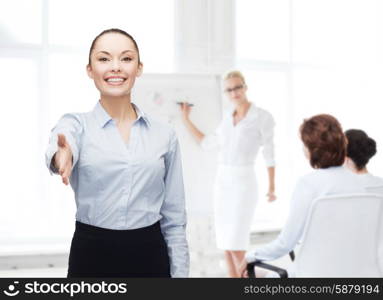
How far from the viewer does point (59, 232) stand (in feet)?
10.7

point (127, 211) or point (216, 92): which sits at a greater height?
point (216, 92)

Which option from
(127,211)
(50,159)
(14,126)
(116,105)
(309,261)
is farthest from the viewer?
(14,126)

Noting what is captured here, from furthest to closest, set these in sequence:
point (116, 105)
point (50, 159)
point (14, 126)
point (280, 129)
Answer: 1. point (280, 129)
2. point (14, 126)
3. point (116, 105)
4. point (50, 159)

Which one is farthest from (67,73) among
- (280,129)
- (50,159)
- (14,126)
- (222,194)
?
(50,159)

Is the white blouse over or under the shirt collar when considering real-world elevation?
under

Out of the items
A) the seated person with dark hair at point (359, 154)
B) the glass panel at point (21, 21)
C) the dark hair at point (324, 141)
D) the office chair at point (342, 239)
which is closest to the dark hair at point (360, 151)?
the seated person with dark hair at point (359, 154)

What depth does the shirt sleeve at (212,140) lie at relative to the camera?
325 cm

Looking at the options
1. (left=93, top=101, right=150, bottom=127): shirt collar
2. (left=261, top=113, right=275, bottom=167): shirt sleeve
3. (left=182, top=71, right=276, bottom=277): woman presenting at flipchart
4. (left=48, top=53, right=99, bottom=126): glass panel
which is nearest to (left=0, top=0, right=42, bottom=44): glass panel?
(left=48, top=53, right=99, bottom=126): glass panel

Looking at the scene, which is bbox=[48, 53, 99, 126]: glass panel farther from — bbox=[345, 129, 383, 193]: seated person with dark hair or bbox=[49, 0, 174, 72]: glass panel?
bbox=[345, 129, 383, 193]: seated person with dark hair

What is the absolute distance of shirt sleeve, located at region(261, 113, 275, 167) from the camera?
11.5ft

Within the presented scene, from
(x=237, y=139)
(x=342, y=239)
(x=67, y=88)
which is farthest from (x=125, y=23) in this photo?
(x=342, y=239)

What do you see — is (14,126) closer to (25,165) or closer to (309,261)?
(25,165)

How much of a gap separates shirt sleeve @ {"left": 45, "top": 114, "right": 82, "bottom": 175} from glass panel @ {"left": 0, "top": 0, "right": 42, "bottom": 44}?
2.13m

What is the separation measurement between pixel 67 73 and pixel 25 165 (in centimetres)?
66
